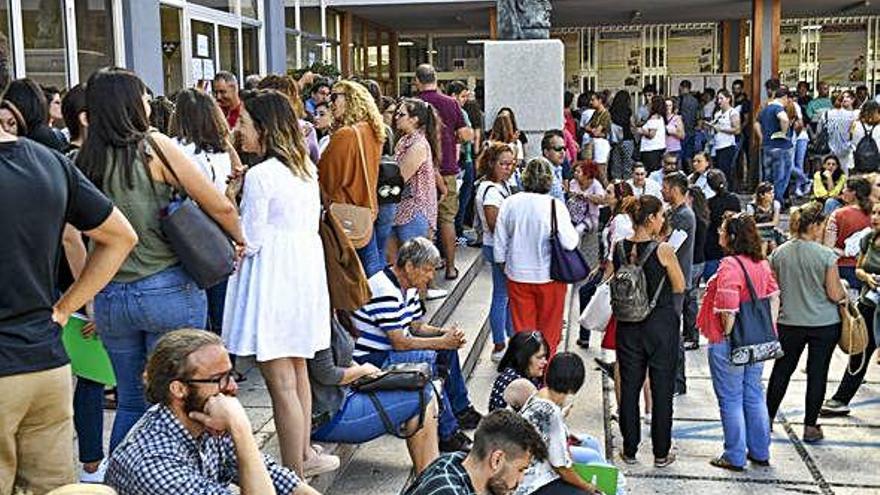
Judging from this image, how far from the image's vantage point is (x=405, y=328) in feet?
17.3

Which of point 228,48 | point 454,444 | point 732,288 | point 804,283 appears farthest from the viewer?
point 228,48

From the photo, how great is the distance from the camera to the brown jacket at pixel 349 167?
5629 mm

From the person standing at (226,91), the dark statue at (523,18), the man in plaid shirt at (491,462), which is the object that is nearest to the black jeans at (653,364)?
the man in plaid shirt at (491,462)

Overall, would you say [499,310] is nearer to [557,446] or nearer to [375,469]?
[375,469]

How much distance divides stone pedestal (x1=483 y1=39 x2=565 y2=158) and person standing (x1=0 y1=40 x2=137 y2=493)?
9345 millimetres

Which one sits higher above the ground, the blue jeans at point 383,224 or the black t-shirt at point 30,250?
the black t-shirt at point 30,250

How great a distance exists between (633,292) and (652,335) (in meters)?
0.31

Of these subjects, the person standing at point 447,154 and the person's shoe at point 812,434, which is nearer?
the person's shoe at point 812,434

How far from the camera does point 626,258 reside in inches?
229

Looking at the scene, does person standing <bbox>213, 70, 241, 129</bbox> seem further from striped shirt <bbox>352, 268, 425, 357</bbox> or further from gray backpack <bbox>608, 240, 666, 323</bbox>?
gray backpack <bbox>608, 240, 666, 323</bbox>

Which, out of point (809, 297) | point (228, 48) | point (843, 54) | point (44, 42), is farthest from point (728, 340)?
point (843, 54)

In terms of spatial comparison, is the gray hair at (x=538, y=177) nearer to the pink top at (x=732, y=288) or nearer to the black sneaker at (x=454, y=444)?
the pink top at (x=732, y=288)

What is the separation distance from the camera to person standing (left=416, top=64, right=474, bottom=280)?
8719mm

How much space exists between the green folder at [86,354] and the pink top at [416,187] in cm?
341
